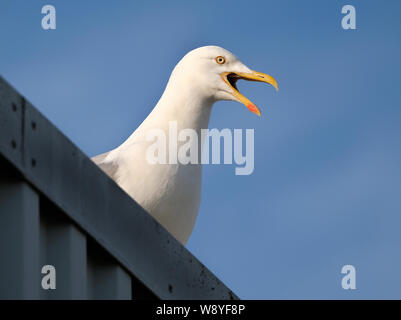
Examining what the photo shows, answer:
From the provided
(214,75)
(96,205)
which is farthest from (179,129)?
(96,205)

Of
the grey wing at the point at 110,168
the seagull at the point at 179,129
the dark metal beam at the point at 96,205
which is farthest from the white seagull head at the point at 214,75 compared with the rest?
the dark metal beam at the point at 96,205

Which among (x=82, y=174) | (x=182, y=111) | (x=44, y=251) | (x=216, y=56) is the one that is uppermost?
(x=216, y=56)

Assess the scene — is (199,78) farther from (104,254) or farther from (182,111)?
(104,254)

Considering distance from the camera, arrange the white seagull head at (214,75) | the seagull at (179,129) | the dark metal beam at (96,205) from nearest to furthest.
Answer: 1. the dark metal beam at (96,205)
2. the seagull at (179,129)
3. the white seagull head at (214,75)

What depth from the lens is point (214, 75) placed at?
696cm

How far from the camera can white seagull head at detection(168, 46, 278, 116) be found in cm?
685

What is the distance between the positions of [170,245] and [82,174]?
25.2 inches

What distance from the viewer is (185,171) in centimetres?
605

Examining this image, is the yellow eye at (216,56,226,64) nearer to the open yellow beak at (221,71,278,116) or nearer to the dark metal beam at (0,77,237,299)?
the open yellow beak at (221,71,278,116)

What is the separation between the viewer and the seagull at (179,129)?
233 inches

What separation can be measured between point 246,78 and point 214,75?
47cm

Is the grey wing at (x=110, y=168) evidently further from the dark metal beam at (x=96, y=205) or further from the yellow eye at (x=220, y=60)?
the dark metal beam at (x=96, y=205)
